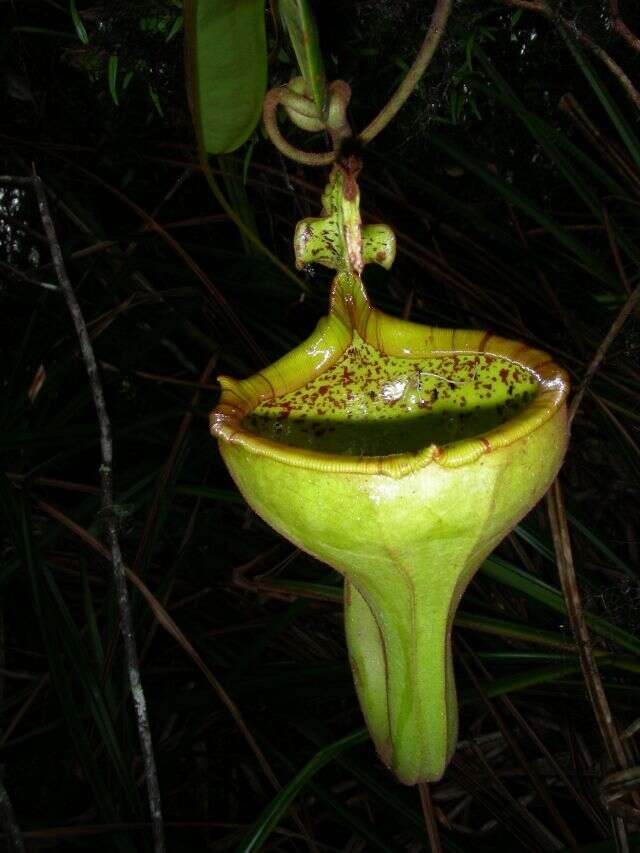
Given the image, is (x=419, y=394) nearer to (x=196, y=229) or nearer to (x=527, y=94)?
(x=527, y=94)

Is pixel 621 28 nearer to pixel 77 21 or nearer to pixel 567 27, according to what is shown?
pixel 567 27

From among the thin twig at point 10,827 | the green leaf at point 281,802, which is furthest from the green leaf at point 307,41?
the thin twig at point 10,827

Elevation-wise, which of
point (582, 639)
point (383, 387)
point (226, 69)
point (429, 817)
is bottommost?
point (429, 817)

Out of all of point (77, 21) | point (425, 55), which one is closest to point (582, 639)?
point (425, 55)

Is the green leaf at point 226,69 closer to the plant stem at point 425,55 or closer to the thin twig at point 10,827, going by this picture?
the plant stem at point 425,55

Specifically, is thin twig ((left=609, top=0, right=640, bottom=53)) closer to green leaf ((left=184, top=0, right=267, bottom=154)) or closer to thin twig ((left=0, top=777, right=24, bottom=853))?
green leaf ((left=184, top=0, right=267, bottom=154))

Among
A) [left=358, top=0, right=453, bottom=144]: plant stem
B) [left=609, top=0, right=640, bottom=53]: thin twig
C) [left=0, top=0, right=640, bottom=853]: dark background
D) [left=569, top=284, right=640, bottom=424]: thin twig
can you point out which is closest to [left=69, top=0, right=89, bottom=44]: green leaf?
[left=0, top=0, right=640, bottom=853]: dark background

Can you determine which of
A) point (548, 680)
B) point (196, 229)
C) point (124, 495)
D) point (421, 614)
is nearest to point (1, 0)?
point (196, 229)
